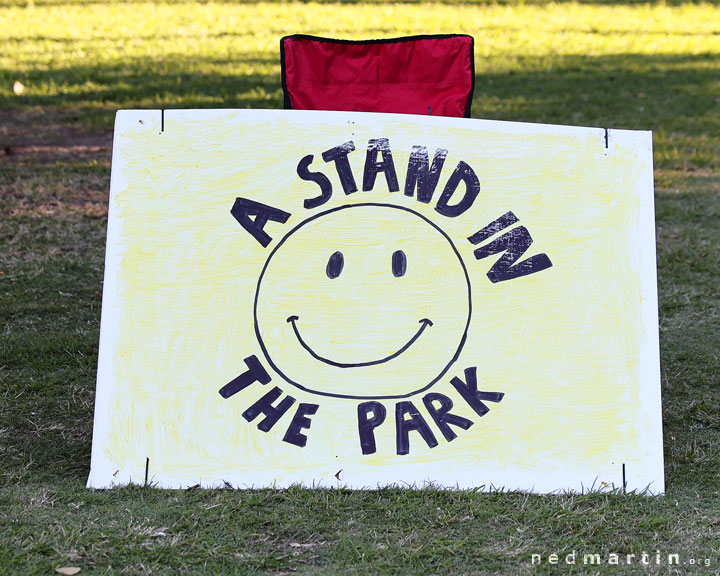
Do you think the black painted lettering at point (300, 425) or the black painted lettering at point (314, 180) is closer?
the black painted lettering at point (300, 425)

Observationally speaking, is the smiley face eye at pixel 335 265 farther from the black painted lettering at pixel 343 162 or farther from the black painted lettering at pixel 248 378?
the black painted lettering at pixel 248 378

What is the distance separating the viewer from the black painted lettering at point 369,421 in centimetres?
269

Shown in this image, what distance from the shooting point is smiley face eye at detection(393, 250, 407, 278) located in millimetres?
2793

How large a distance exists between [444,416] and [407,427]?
0.12m

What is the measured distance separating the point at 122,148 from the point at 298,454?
42.9 inches

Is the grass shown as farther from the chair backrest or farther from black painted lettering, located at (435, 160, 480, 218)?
the chair backrest

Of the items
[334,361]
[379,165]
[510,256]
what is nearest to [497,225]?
[510,256]

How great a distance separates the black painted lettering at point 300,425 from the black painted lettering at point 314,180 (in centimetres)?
62

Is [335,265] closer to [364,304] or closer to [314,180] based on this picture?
[364,304]

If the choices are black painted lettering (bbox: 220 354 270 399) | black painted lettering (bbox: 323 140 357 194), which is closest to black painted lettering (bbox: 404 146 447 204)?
black painted lettering (bbox: 323 140 357 194)

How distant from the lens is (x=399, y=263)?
2.80m

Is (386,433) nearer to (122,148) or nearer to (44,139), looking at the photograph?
(122,148)

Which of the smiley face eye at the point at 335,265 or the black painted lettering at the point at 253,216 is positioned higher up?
the black painted lettering at the point at 253,216

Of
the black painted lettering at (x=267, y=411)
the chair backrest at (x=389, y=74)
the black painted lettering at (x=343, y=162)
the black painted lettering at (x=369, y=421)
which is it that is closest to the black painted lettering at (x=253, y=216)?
the black painted lettering at (x=343, y=162)
